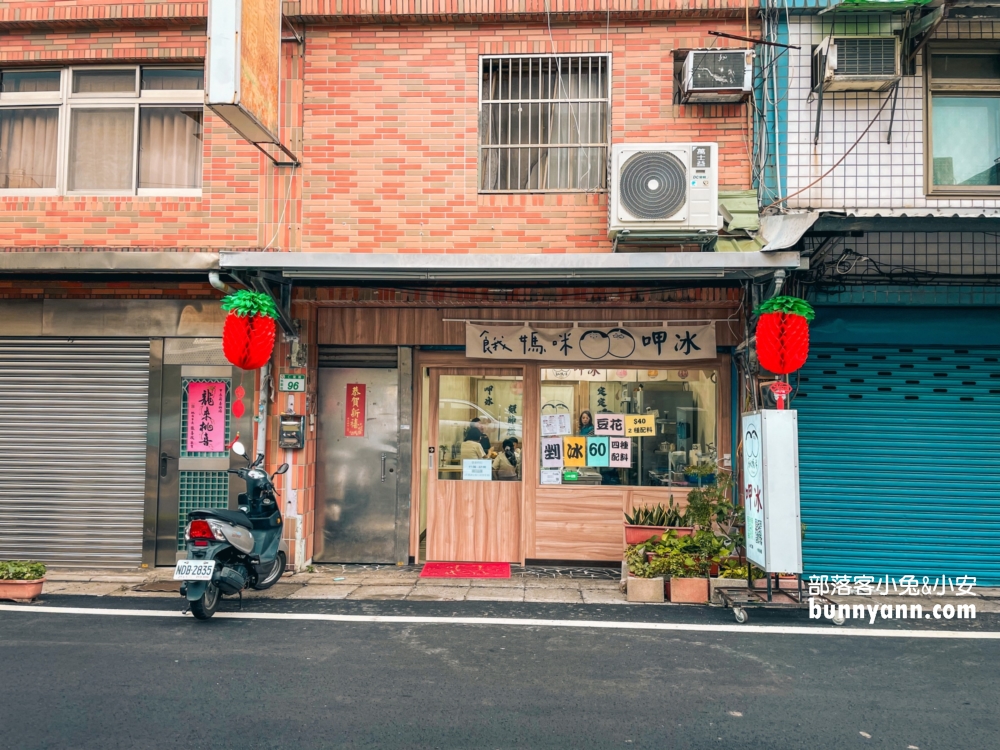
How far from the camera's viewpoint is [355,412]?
9891 millimetres

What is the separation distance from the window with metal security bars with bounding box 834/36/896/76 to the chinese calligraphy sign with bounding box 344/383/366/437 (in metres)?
7.03

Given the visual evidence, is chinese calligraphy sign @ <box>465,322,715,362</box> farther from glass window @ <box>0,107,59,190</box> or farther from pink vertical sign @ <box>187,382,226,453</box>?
glass window @ <box>0,107,59,190</box>

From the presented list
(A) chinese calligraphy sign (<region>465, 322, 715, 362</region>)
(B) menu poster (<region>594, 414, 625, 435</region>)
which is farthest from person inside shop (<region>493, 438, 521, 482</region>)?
(A) chinese calligraphy sign (<region>465, 322, 715, 362</region>)

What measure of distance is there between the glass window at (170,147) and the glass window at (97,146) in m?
0.29

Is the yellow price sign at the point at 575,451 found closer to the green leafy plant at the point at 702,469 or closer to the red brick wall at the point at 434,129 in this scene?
the green leafy plant at the point at 702,469

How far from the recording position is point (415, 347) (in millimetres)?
9891

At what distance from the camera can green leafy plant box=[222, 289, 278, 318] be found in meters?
8.28

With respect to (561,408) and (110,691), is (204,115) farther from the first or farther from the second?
(110,691)

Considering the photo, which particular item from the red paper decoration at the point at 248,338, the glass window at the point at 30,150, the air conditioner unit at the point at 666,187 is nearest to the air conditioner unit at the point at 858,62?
the air conditioner unit at the point at 666,187

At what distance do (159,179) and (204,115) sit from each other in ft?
3.32

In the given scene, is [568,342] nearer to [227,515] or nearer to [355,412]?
[355,412]

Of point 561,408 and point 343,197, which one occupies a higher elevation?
point 343,197

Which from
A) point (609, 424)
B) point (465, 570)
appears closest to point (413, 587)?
point (465, 570)

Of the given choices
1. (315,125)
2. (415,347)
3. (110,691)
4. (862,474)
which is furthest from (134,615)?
(862,474)
